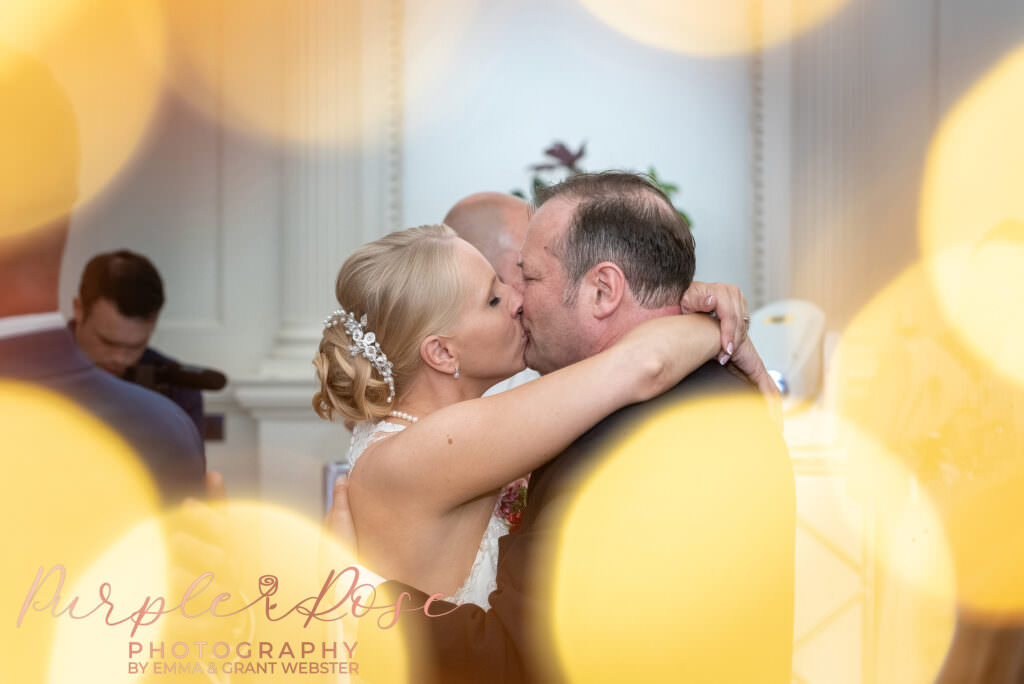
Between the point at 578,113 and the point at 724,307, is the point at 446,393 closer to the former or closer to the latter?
the point at 724,307

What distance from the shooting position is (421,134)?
4961mm

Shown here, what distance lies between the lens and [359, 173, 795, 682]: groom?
146 cm

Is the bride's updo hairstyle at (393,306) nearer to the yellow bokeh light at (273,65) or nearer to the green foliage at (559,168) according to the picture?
the green foliage at (559,168)

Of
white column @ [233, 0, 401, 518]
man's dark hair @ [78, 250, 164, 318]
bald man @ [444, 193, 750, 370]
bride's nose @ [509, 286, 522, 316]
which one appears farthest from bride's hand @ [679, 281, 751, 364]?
white column @ [233, 0, 401, 518]

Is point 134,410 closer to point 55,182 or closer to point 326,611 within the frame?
point 55,182

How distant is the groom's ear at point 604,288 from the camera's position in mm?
1633

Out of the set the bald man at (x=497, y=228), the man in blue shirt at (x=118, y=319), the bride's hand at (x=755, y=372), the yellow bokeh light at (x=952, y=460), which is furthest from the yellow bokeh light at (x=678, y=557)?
the man in blue shirt at (x=118, y=319)

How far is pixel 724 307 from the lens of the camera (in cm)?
165

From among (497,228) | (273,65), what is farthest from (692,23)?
(497,228)

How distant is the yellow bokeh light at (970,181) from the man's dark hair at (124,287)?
3.62 metres

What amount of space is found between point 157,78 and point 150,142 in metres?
0.36

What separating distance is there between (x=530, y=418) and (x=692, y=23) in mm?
4202

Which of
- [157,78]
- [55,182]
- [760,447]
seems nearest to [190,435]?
[55,182]

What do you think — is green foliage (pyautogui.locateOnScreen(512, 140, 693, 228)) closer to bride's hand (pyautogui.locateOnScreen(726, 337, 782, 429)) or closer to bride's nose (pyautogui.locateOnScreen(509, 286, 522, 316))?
bride's nose (pyautogui.locateOnScreen(509, 286, 522, 316))
